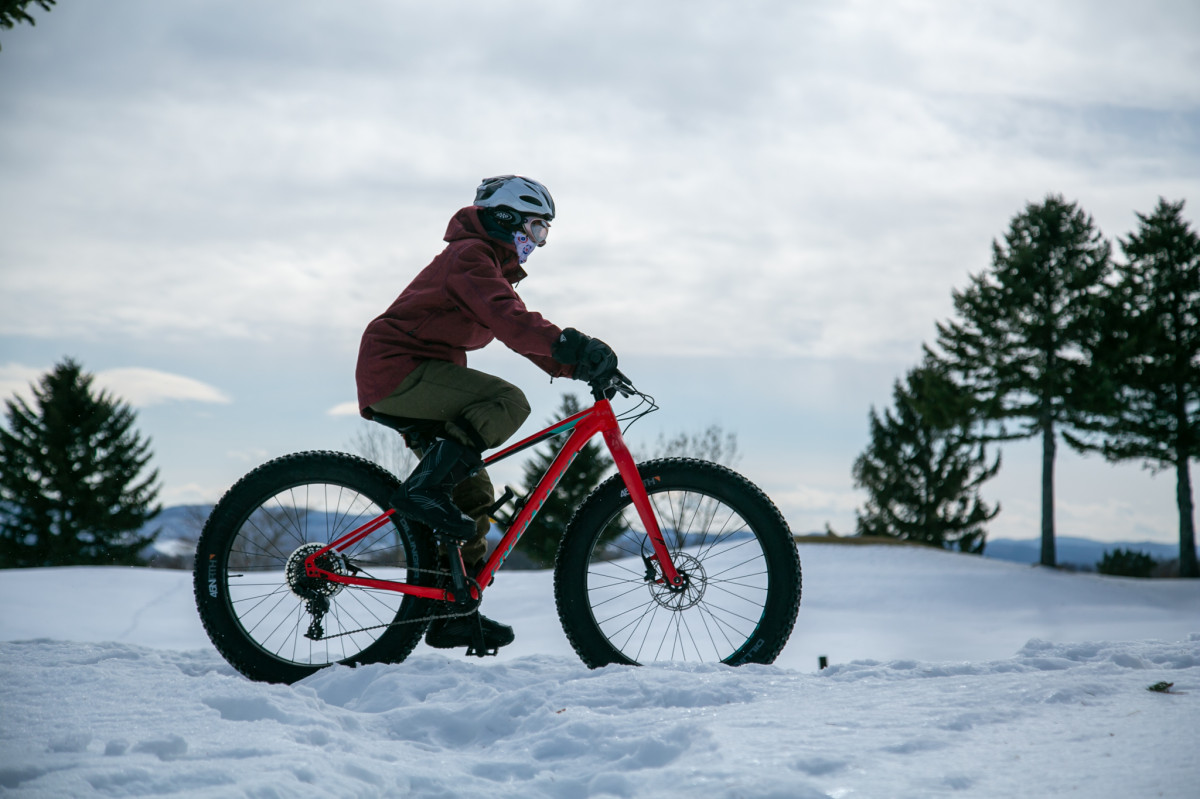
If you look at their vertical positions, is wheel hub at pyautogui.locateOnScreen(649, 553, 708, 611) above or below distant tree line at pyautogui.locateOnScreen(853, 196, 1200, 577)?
below

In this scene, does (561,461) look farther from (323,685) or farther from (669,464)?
(323,685)

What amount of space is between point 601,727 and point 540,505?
3.94 ft

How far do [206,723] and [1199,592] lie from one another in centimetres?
2064

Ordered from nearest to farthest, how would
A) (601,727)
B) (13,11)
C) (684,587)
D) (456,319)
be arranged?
(601,727) < (684,587) < (456,319) < (13,11)

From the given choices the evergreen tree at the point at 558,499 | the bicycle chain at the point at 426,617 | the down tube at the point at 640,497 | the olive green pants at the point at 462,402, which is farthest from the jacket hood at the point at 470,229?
the evergreen tree at the point at 558,499

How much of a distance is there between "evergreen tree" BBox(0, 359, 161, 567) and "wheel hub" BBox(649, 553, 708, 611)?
24.4m

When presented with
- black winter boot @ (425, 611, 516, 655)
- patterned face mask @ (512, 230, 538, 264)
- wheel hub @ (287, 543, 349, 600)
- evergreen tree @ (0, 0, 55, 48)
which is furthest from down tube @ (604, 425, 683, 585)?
evergreen tree @ (0, 0, 55, 48)

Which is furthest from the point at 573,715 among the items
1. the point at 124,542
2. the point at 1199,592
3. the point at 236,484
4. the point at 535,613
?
the point at 124,542

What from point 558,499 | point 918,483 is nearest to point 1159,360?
point 918,483

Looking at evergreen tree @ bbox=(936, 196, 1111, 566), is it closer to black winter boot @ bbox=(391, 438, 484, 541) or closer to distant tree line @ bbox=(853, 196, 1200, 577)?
distant tree line @ bbox=(853, 196, 1200, 577)

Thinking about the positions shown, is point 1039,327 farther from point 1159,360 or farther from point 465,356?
point 465,356

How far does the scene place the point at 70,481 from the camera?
24.5 m

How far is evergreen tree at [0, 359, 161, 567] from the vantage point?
23.7m

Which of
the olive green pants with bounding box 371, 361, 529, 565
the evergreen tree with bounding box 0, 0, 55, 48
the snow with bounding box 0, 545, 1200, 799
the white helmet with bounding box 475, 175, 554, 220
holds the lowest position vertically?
the snow with bounding box 0, 545, 1200, 799
